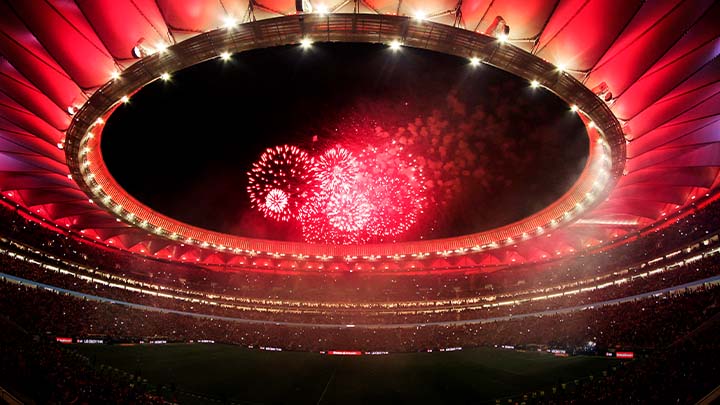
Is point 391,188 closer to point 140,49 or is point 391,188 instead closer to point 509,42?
point 509,42

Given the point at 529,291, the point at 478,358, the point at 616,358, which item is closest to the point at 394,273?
the point at 529,291

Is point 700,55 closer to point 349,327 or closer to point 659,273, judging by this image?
point 659,273

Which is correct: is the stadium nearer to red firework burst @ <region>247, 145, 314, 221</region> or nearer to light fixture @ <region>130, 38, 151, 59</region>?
red firework burst @ <region>247, 145, 314, 221</region>

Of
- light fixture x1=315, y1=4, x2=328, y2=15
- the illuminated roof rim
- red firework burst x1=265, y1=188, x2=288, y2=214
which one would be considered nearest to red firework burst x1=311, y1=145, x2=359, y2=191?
red firework burst x1=265, y1=188, x2=288, y2=214

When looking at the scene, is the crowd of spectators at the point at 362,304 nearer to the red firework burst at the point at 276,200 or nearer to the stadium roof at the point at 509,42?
the stadium roof at the point at 509,42

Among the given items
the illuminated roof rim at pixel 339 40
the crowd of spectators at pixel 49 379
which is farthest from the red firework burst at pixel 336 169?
the crowd of spectators at pixel 49 379

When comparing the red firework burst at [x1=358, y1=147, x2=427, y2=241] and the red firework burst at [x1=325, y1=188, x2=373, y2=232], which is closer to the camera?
the red firework burst at [x1=358, y1=147, x2=427, y2=241]

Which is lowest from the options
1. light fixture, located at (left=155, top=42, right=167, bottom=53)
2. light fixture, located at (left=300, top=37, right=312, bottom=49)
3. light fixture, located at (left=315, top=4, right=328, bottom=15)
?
light fixture, located at (left=155, top=42, right=167, bottom=53)
